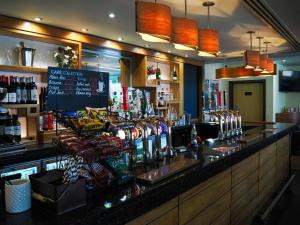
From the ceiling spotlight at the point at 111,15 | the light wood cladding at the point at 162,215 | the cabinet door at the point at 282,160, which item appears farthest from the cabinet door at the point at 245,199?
the ceiling spotlight at the point at 111,15

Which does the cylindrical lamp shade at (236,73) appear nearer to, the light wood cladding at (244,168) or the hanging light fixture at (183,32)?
the light wood cladding at (244,168)

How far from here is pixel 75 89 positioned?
160 centimetres

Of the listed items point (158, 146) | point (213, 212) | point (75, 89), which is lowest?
point (213, 212)

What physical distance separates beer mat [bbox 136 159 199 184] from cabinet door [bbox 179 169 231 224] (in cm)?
15

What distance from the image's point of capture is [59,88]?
4.97 feet

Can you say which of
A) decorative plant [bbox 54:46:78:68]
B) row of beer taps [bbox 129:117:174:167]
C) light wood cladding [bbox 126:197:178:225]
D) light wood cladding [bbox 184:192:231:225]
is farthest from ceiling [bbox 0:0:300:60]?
light wood cladding [bbox 126:197:178:225]

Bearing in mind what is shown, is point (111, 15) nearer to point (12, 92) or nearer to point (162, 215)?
point (12, 92)

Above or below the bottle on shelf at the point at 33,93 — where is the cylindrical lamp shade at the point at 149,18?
above

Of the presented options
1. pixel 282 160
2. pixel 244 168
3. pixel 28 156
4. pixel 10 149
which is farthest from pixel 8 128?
pixel 282 160

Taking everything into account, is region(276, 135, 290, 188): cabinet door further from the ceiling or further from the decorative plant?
the decorative plant

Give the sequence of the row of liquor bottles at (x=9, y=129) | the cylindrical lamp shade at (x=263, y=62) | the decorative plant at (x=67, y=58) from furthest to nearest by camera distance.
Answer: the cylindrical lamp shade at (x=263, y=62) < the decorative plant at (x=67, y=58) < the row of liquor bottles at (x=9, y=129)

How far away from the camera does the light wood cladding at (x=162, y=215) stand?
4.33 feet

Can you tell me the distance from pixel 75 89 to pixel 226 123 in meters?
2.07

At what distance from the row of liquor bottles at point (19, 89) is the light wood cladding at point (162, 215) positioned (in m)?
2.70
